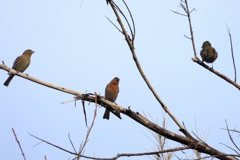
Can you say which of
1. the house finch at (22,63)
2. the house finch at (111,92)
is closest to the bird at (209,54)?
the house finch at (111,92)

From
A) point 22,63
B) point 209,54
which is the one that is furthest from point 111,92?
point 22,63

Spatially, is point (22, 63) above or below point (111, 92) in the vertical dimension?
below

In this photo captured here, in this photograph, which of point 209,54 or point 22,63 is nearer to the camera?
point 209,54

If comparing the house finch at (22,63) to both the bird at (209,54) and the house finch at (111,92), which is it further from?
the bird at (209,54)

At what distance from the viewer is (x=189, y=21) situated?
3.34 m

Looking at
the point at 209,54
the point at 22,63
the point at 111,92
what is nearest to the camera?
the point at 209,54

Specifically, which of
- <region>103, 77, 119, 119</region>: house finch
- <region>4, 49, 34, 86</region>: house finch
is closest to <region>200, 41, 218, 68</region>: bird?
<region>103, 77, 119, 119</region>: house finch

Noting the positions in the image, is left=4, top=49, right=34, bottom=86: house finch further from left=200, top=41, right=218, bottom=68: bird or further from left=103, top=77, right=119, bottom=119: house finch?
left=200, top=41, right=218, bottom=68: bird

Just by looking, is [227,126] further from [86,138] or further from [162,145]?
[162,145]

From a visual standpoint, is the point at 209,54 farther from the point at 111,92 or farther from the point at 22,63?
the point at 22,63

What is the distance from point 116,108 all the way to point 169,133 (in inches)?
20.5

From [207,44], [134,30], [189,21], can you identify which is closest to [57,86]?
[134,30]

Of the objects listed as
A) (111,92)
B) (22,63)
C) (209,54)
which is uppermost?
(209,54)

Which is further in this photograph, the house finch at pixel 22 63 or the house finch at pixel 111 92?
the house finch at pixel 22 63
